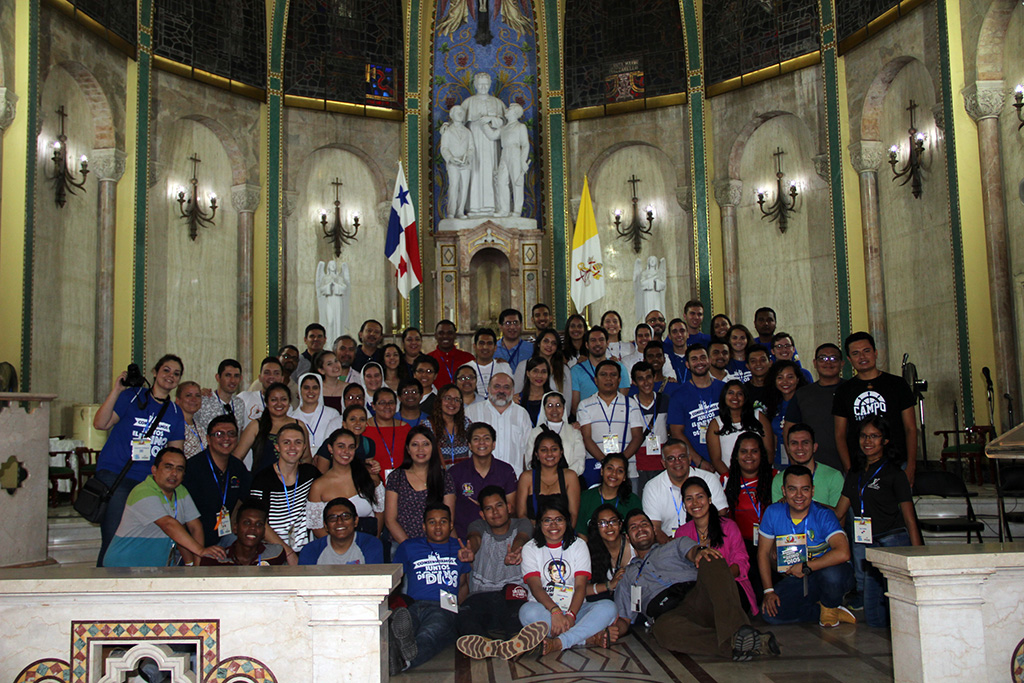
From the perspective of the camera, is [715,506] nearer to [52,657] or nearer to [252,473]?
[252,473]

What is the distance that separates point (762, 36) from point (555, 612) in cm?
1065

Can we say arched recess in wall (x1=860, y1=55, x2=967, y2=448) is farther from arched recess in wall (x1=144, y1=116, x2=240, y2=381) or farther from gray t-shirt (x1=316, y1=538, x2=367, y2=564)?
arched recess in wall (x1=144, y1=116, x2=240, y2=381)

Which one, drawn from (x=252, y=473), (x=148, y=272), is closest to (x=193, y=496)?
(x=252, y=473)

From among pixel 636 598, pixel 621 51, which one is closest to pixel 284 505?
pixel 636 598

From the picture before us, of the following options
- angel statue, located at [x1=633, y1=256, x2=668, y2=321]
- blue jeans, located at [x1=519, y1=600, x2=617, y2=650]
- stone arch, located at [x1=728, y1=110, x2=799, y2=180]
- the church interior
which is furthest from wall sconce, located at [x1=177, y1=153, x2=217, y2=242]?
blue jeans, located at [x1=519, y1=600, x2=617, y2=650]

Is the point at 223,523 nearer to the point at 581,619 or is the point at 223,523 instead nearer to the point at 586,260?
the point at 581,619

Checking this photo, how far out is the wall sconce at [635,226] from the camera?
1420cm

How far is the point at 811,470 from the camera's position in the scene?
5969mm

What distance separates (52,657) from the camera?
362 centimetres

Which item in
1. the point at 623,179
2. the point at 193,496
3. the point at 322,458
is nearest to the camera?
the point at 193,496

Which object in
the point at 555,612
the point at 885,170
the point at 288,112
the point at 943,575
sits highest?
the point at 288,112

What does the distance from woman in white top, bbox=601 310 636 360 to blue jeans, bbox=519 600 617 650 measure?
119 inches

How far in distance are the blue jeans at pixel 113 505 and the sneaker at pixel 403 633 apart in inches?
70.5

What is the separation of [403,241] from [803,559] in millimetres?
6907
